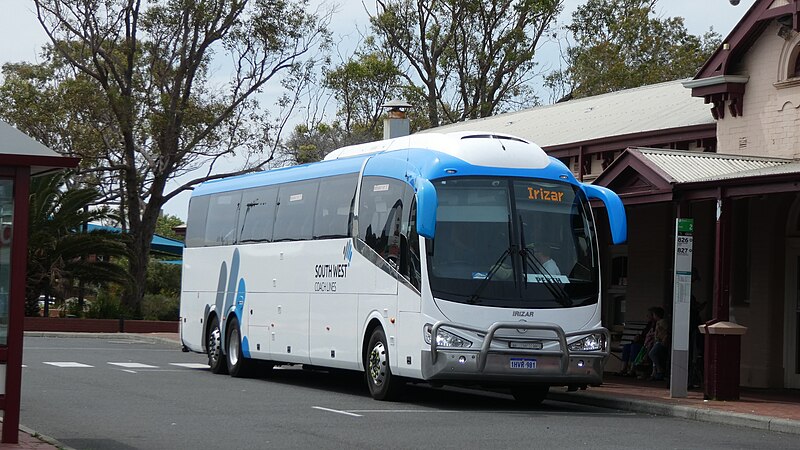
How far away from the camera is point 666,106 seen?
26984 millimetres

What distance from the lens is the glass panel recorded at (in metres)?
12.1

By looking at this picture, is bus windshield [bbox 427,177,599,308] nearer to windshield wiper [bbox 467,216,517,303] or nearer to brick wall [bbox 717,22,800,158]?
windshield wiper [bbox 467,216,517,303]

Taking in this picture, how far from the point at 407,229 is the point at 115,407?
4.39 metres

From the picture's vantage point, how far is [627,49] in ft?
A: 188

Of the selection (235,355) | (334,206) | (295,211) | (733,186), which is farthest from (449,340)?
(235,355)

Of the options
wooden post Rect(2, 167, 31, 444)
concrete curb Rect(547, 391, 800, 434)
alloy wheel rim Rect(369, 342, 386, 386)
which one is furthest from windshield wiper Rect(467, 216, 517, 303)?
wooden post Rect(2, 167, 31, 444)

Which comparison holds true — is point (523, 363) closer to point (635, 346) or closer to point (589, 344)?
point (589, 344)

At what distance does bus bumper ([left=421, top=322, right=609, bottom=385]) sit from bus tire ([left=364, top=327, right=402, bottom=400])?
137cm

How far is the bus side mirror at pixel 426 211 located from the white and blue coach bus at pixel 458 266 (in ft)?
0.05

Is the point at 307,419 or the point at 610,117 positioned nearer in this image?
the point at 307,419

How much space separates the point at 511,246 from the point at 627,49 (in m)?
41.4

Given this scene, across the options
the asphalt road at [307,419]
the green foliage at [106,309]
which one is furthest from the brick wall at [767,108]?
the green foliage at [106,309]

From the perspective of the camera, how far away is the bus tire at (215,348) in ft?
80.4

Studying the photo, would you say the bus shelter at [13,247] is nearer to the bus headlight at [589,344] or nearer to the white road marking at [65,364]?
the bus headlight at [589,344]
